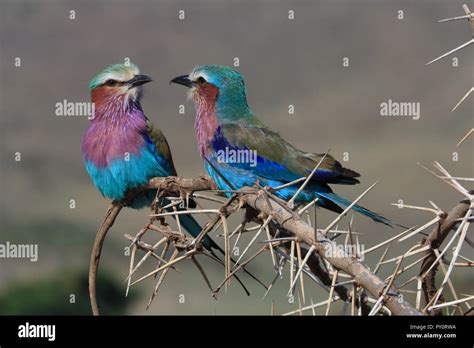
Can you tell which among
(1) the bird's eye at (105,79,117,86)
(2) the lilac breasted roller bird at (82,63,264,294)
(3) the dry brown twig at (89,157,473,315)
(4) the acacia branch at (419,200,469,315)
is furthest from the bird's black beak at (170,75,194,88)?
(4) the acacia branch at (419,200,469,315)

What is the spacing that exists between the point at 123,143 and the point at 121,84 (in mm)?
450

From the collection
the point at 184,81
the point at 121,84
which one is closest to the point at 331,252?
the point at 184,81

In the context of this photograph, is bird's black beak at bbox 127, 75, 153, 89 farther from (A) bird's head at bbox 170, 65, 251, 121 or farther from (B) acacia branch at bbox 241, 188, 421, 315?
(B) acacia branch at bbox 241, 188, 421, 315

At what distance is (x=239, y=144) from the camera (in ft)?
18.6

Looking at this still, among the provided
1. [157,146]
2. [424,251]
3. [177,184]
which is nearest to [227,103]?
[157,146]

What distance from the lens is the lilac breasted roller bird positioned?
19.7 ft

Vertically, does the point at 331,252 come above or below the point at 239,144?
below

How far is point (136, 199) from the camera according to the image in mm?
6082

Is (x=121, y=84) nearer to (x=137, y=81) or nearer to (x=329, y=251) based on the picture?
(x=137, y=81)

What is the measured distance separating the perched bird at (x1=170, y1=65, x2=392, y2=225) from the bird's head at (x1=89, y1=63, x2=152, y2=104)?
451 millimetres
